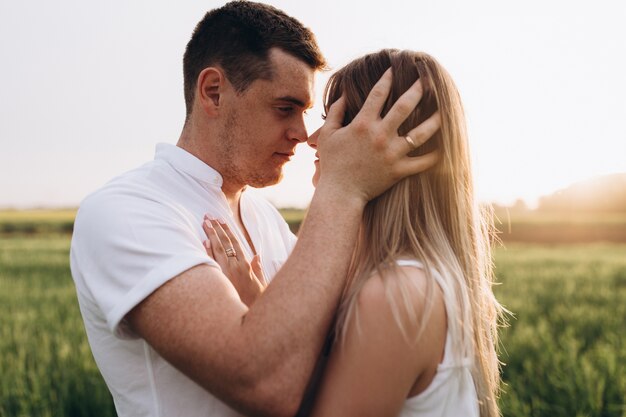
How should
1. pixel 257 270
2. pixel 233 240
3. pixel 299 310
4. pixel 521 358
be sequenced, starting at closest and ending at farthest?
1. pixel 299 310
2. pixel 233 240
3. pixel 257 270
4. pixel 521 358

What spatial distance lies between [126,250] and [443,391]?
0.97 m

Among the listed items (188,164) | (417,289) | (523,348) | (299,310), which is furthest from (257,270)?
(523,348)

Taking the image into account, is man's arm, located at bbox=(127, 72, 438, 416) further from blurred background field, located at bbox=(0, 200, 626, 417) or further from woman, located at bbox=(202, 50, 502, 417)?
blurred background field, located at bbox=(0, 200, 626, 417)

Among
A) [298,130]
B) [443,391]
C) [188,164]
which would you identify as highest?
[298,130]

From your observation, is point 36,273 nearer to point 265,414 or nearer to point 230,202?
point 230,202

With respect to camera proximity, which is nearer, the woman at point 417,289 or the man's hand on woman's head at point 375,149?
the woman at point 417,289

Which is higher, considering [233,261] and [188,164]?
[188,164]

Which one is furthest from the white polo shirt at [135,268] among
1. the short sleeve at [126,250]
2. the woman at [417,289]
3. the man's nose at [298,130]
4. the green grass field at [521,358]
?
the green grass field at [521,358]

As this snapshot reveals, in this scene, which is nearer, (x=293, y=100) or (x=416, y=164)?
(x=416, y=164)

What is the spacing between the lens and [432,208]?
2.03 meters

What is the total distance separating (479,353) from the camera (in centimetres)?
198

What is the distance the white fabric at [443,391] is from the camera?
1.82 metres

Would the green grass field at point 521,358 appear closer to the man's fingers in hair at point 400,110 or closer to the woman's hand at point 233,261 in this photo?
the woman's hand at point 233,261

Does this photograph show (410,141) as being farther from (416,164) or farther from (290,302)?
(290,302)
